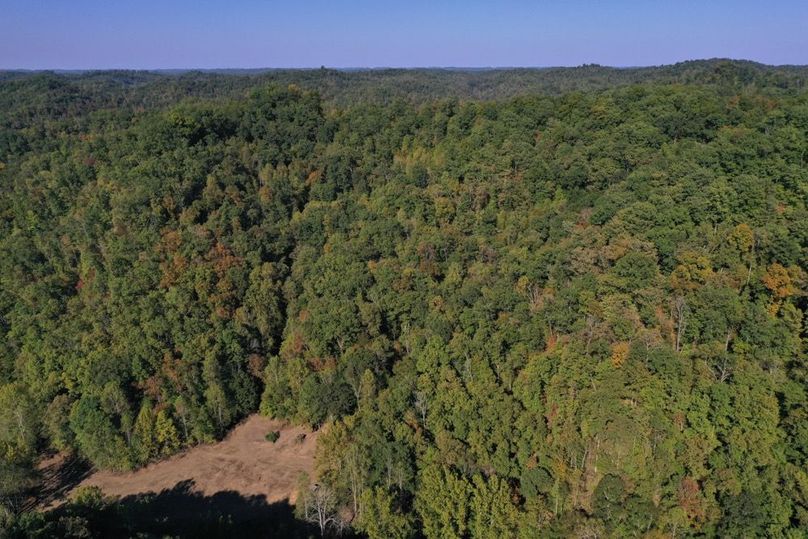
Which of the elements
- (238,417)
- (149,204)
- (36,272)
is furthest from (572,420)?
(36,272)

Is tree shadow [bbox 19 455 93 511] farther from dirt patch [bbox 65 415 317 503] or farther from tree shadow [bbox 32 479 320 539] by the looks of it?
tree shadow [bbox 32 479 320 539]

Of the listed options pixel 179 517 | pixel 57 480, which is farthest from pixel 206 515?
pixel 57 480

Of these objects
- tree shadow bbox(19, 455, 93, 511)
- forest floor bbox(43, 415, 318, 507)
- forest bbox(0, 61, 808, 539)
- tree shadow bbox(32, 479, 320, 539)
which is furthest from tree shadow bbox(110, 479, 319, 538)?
tree shadow bbox(19, 455, 93, 511)

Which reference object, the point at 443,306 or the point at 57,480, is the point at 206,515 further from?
the point at 443,306

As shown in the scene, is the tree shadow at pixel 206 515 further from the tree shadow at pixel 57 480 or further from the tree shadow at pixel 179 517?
the tree shadow at pixel 57 480

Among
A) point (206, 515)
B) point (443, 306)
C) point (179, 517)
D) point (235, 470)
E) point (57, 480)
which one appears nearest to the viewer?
point (206, 515)

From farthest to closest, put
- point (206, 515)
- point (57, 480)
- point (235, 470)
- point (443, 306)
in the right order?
point (443, 306) → point (57, 480) → point (235, 470) → point (206, 515)

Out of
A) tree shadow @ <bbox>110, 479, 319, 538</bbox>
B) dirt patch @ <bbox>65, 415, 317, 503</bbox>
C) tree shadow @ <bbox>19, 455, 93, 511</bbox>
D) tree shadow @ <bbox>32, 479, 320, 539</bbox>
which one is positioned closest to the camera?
tree shadow @ <bbox>32, 479, 320, 539</bbox>
